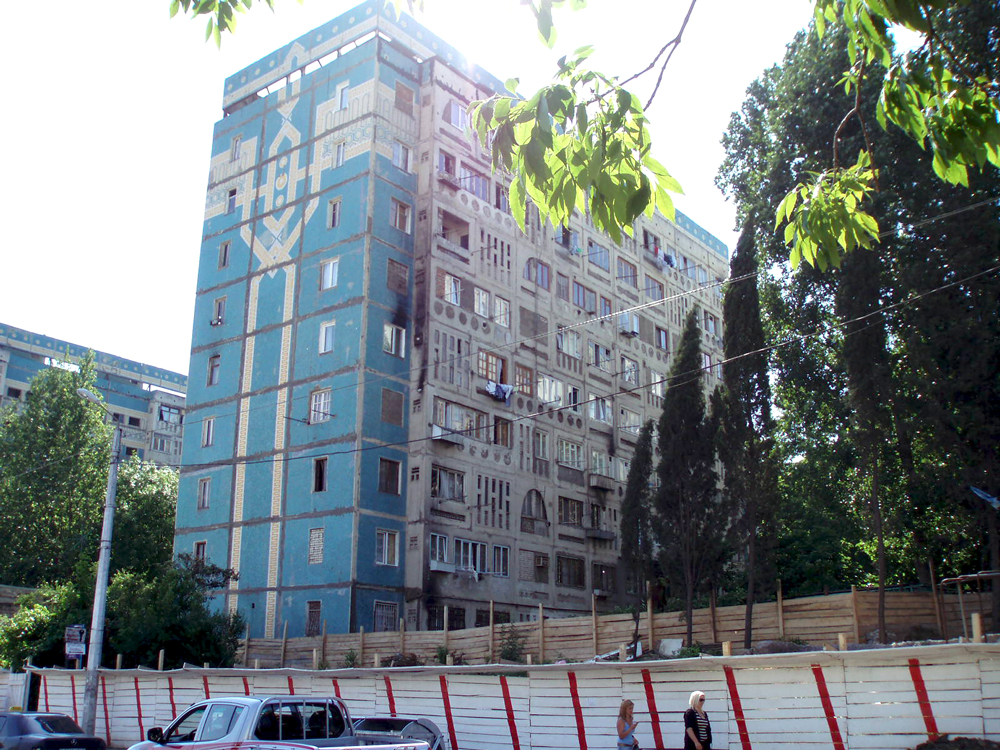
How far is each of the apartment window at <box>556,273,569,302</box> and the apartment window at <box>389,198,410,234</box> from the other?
32.8 ft

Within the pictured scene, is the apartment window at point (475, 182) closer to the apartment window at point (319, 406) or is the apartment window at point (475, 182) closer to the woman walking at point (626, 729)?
the apartment window at point (319, 406)

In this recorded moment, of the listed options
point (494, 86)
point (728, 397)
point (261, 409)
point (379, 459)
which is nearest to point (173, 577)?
point (379, 459)

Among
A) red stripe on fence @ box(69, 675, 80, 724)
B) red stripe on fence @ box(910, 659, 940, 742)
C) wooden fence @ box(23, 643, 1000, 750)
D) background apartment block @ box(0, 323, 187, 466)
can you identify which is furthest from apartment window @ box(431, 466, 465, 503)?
background apartment block @ box(0, 323, 187, 466)

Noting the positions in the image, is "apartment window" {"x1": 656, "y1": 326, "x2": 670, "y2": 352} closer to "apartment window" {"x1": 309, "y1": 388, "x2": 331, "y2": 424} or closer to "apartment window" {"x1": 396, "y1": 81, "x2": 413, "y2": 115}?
"apartment window" {"x1": 396, "y1": 81, "x2": 413, "y2": 115}

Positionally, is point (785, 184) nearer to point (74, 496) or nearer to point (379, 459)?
point (379, 459)

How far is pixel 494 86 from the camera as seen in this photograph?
48969mm

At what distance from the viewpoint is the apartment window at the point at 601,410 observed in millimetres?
50812

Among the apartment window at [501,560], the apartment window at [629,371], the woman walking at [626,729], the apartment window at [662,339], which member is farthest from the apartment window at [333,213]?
the woman walking at [626,729]

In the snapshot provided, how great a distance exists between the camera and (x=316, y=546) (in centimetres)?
3856

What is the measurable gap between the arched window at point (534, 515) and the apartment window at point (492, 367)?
5.51m

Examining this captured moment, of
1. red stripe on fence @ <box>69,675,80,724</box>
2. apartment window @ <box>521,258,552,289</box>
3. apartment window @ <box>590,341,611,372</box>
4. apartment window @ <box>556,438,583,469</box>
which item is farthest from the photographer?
apartment window @ <box>590,341,611,372</box>

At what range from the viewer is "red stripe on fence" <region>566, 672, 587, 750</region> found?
1560 cm

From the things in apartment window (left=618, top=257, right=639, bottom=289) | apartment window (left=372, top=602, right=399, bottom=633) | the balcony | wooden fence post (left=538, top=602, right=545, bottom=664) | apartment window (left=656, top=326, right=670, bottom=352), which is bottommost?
wooden fence post (left=538, top=602, right=545, bottom=664)

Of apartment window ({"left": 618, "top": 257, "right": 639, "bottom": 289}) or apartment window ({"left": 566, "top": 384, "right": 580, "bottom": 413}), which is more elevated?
apartment window ({"left": 618, "top": 257, "right": 639, "bottom": 289})
